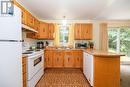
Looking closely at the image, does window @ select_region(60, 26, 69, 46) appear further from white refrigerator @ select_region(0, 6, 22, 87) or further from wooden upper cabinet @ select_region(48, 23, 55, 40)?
white refrigerator @ select_region(0, 6, 22, 87)

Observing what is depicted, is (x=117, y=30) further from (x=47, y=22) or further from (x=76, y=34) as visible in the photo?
(x=47, y=22)

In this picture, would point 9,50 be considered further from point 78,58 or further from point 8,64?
point 78,58

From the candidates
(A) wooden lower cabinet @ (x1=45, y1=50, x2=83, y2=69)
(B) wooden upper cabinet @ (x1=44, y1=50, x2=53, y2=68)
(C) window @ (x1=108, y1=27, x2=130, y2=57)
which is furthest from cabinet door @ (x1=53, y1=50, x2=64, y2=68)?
(C) window @ (x1=108, y1=27, x2=130, y2=57)

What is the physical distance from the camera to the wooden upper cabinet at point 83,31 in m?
6.05

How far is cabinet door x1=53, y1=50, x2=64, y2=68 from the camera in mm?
5754

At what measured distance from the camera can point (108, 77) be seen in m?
3.19

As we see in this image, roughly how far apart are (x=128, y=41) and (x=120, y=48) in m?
0.59

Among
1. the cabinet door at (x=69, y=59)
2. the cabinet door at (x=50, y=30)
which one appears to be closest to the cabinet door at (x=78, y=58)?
the cabinet door at (x=69, y=59)

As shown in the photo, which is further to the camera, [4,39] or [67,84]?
[67,84]

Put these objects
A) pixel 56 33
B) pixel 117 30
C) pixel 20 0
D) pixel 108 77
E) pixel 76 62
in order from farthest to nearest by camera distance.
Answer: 1. pixel 117 30
2. pixel 56 33
3. pixel 76 62
4. pixel 20 0
5. pixel 108 77

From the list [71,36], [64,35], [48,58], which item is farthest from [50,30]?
[48,58]

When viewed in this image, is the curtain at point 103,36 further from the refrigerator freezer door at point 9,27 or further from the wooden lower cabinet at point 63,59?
the refrigerator freezer door at point 9,27

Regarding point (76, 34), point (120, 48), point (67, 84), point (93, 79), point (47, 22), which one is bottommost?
point (67, 84)

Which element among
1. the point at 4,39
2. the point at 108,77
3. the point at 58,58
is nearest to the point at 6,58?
the point at 4,39
